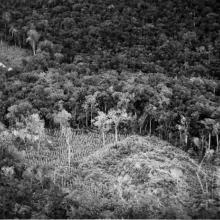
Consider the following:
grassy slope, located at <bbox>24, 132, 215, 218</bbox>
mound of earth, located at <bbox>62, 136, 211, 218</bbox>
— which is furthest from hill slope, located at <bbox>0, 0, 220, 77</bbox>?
mound of earth, located at <bbox>62, 136, 211, 218</bbox>

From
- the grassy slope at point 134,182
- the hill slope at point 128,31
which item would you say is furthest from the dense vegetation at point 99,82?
the grassy slope at point 134,182

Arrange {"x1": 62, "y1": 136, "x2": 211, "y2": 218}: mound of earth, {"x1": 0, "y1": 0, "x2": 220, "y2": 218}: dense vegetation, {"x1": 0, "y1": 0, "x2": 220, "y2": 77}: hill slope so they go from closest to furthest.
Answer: {"x1": 62, "y1": 136, "x2": 211, "y2": 218}: mound of earth < {"x1": 0, "y1": 0, "x2": 220, "y2": 218}: dense vegetation < {"x1": 0, "y1": 0, "x2": 220, "y2": 77}: hill slope

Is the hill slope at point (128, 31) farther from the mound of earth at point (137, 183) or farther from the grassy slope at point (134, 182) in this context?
the mound of earth at point (137, 183)

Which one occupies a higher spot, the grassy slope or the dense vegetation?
the dense vegetation

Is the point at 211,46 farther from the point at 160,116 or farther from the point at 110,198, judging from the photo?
the point at 110,198

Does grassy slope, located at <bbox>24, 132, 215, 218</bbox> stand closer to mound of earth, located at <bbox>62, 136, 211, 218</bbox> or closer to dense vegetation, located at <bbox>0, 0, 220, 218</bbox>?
mound of earth, located at <bbox>62, 136, 211, 218</bbox>

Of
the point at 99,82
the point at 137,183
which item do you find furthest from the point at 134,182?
the point at 99,82

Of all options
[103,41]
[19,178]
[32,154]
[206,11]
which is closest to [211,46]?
[206,11]
